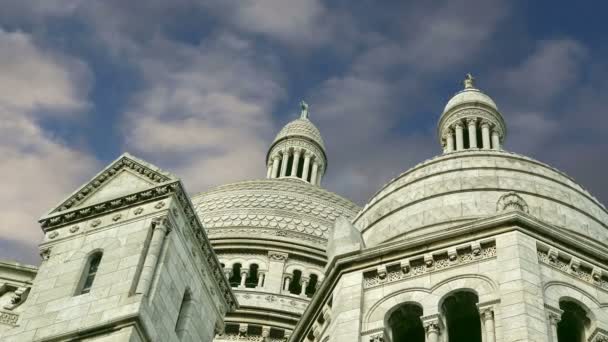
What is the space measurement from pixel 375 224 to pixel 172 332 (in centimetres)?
1162

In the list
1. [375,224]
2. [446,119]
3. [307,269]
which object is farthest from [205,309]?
[307,269]

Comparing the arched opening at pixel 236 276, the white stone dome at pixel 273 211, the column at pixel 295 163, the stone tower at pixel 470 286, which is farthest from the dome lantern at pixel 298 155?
the stone tower at pixel 470 286

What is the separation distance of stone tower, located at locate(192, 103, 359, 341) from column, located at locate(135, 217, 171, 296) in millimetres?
18622

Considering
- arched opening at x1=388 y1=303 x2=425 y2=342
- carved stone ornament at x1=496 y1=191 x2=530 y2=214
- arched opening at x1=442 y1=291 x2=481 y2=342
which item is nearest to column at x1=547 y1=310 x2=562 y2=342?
arched opening at x1=442 y1=291 x2=481 y2=342

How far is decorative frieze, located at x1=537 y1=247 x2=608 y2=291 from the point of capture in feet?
92.2

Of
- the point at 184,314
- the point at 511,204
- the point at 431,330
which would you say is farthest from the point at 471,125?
the point at 184,314

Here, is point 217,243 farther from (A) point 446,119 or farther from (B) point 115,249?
(B) point 115,249

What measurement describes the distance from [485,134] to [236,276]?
45.3 feet

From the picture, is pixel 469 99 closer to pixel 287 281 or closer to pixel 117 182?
pixel 287 281

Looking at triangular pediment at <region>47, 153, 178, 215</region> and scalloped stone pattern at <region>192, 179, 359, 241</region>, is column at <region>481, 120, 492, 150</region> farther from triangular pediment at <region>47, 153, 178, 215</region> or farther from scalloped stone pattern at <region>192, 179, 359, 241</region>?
triangular pediment at <region>47, 153, 178, 215</region>

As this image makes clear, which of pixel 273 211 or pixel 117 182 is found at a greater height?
pixel 273 211

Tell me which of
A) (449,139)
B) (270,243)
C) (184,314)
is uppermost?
(449,139)

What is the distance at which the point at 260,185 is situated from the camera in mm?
59281

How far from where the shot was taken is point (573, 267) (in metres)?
28.2
